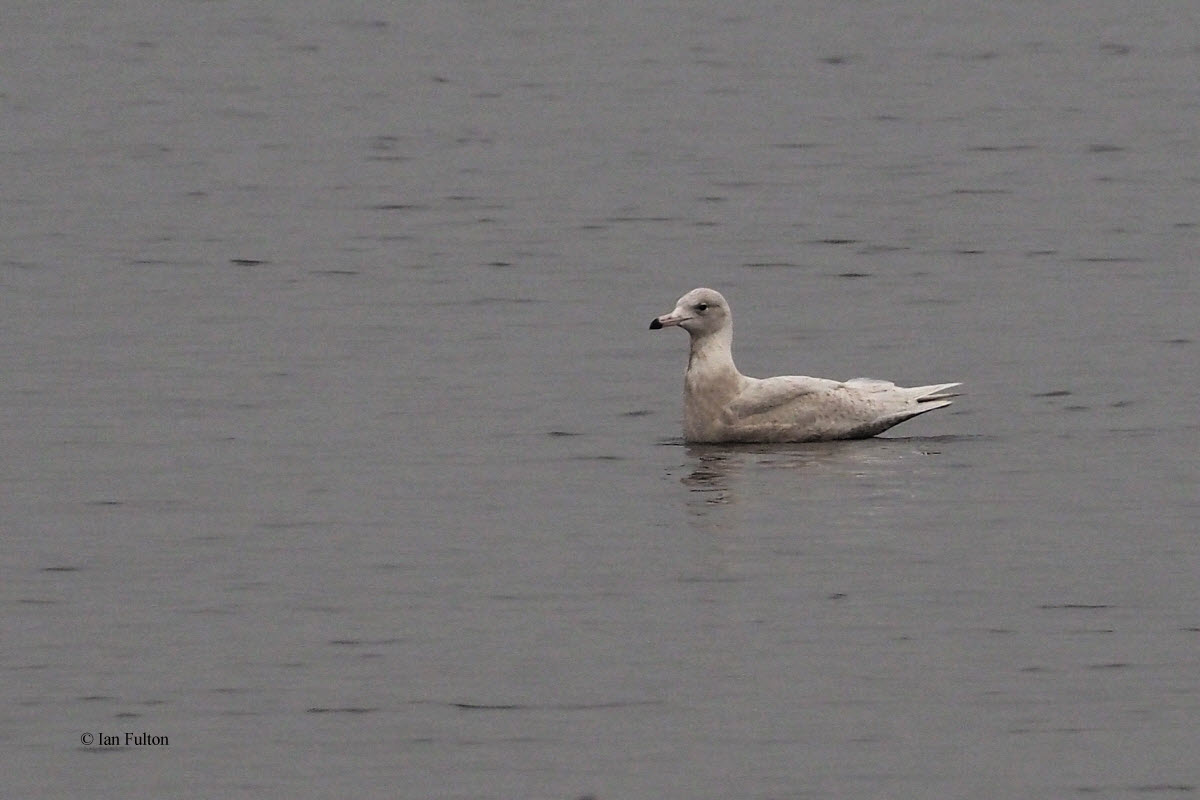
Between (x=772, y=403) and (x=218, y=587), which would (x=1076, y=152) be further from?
(x=218, y=587)

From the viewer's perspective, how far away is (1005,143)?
151 ft

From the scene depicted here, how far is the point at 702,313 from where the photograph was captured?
22.1 meters

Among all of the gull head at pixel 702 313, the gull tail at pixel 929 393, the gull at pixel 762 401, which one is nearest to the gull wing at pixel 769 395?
the gull at pixel 762 401

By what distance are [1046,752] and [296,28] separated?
61.8 m

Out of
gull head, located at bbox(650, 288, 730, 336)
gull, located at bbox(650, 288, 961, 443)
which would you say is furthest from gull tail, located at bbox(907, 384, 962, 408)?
gull head, located at bbox(650, 288, 730, 336)

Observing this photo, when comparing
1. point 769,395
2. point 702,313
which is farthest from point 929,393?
point 702,313

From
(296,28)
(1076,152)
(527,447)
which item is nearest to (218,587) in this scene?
(527,447)

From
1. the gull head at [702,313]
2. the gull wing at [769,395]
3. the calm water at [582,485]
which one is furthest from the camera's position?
the gull head at [702,313]

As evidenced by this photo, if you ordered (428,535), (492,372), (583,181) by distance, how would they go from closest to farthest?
(428,535) < (492,372) < (583,181)

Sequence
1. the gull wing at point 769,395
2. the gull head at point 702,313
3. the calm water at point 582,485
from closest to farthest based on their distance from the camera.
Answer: the calm water at point 582,485 < the gull wing at point 769,395 < the gull head at point 702,313

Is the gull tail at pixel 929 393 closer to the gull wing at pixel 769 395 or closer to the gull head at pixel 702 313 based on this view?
the gull wing at pixel 769 395

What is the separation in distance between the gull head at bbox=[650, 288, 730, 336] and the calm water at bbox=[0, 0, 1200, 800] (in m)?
0.96

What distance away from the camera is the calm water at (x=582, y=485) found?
42.8 ft

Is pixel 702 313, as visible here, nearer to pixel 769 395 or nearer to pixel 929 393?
pixel 769 395
